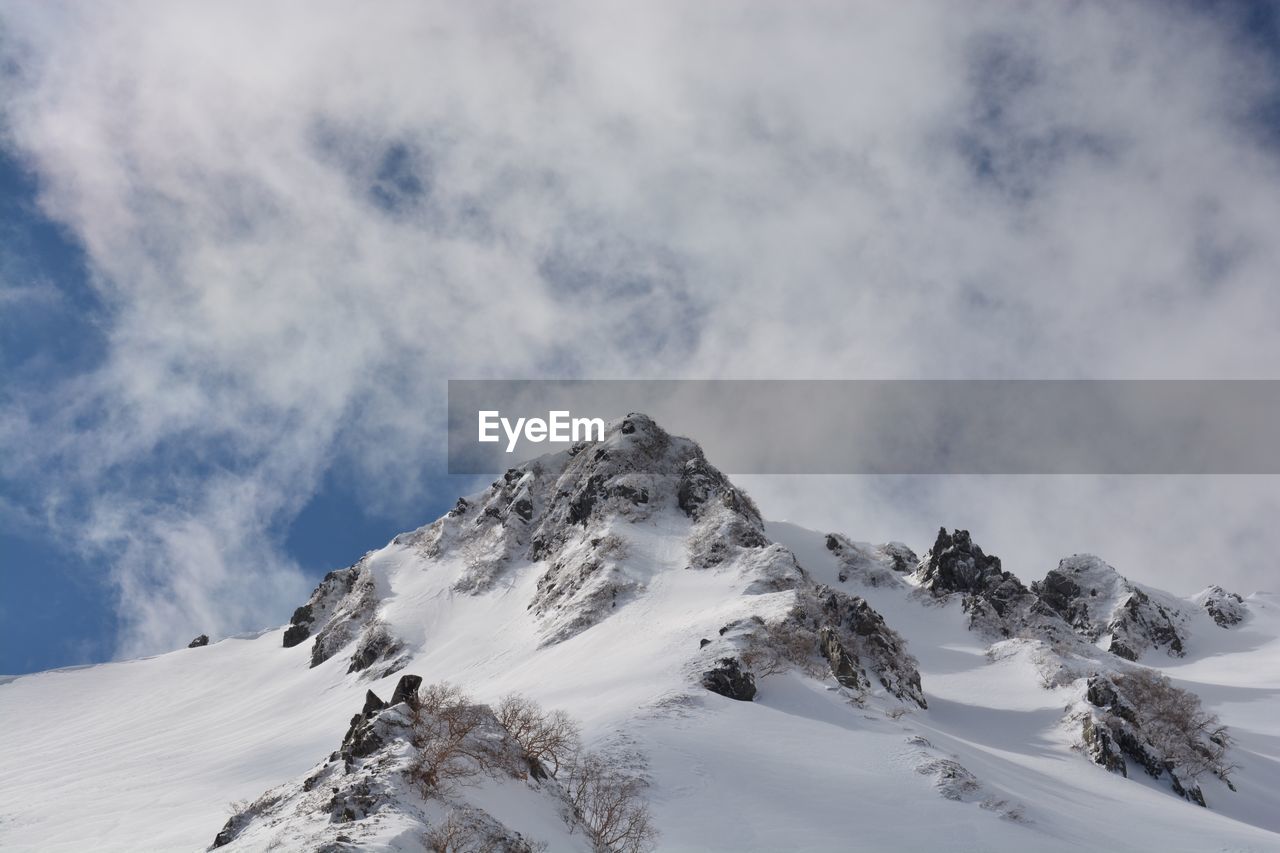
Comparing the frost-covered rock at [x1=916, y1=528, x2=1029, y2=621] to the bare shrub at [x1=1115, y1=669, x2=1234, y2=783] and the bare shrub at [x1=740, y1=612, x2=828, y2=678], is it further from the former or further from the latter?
the bare shrub at [x1=740, y1=612, x2=828, y2=678]

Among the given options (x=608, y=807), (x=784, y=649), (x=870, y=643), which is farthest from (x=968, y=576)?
(x=608, y=807)

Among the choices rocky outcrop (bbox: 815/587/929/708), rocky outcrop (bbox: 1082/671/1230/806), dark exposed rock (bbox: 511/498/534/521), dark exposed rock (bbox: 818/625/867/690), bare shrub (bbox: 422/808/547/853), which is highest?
dark exposed rock (bbox: 511/498/534/521)

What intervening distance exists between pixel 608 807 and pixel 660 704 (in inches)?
649

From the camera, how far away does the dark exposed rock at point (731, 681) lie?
4338cm

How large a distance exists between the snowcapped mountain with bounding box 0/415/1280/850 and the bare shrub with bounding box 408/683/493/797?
8 centimetres

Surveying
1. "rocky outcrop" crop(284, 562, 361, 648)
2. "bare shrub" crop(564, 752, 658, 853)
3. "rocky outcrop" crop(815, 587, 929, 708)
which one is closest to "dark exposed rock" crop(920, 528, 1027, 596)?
"rocky outcrop" crop(815, 587, 929, 708)

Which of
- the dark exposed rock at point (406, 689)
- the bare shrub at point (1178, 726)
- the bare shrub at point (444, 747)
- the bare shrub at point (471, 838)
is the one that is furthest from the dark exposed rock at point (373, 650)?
the bare shrub at point (471, 838)

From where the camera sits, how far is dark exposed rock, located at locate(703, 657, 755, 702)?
43.4 meters

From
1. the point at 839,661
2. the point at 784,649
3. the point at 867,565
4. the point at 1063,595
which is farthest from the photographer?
the point at 1063,595

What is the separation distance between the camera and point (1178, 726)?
6219cm

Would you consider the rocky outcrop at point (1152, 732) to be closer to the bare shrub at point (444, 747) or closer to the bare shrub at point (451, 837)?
the bare shrub at point (444, 747)

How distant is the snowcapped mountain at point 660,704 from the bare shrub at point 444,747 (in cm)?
8

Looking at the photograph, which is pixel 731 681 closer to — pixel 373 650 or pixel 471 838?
pixel 471 838

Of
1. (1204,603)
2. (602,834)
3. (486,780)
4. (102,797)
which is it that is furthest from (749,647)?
(1204,603)
